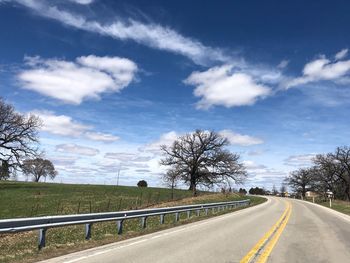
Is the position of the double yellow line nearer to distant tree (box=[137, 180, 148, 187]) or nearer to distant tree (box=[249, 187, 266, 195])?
distant tree (box=[137, 180, 148, 187])

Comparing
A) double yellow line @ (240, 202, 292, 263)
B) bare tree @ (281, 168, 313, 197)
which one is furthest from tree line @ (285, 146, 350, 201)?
double yellow line @ (240, 202, 292, 263)

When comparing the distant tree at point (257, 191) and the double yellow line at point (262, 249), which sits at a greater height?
the distant tree at point (257, 191)

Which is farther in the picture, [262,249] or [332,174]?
[332,174]

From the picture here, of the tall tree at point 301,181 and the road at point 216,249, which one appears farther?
the tall tree at point 301,181

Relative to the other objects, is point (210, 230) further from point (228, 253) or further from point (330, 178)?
point (330, 178)

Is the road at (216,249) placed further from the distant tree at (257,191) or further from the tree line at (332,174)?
the distant tree at (257,191)

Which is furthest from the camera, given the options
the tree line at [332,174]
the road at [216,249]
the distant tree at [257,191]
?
the distant tree at [257,191]

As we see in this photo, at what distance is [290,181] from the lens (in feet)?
429

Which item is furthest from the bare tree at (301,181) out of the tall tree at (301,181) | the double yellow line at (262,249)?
the double yellow line at (262,249)

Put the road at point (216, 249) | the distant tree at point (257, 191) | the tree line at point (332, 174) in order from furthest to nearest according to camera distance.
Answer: the distant tree at point (257, 191)
the tree line at point (332, 174)
the road at point (216, 249)

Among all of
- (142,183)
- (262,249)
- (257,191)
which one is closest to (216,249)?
(262,249)

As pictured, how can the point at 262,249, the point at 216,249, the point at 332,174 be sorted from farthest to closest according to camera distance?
the point at 332,174
the point at 262,249
the point at 216,249

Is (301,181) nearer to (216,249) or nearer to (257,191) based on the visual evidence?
(257,191)

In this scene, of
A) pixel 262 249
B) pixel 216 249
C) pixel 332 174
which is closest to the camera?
pixel 216 249
